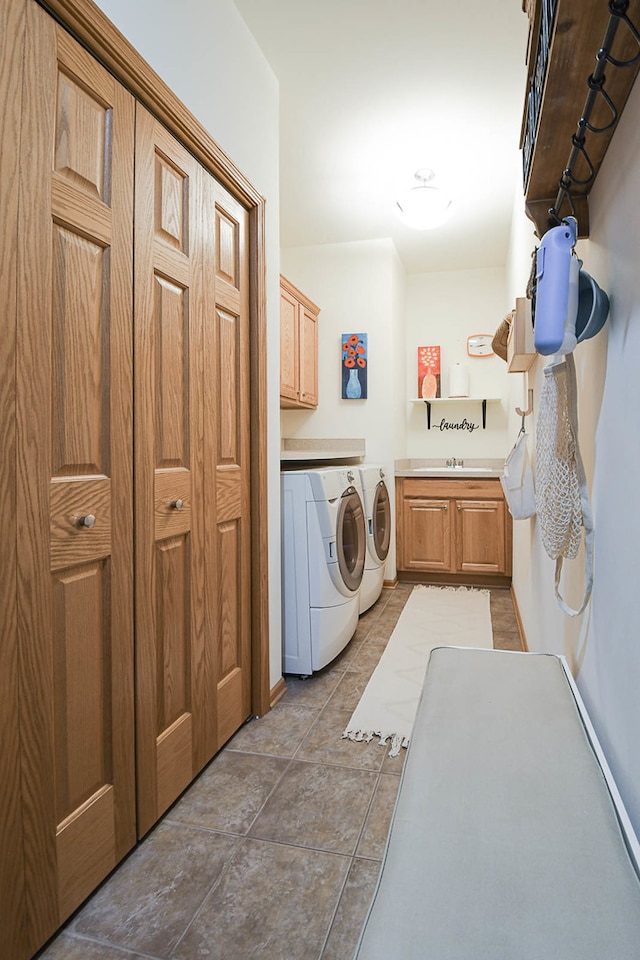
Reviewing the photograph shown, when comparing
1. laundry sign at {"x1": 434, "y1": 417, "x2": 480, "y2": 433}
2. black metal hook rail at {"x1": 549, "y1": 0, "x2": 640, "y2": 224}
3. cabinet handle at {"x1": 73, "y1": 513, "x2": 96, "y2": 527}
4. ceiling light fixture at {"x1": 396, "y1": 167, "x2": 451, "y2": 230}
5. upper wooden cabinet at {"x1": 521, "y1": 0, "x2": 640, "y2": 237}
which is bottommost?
cabinet handle at {"x1": 73, "y1": 513, "x2": 96, "y2": 527}

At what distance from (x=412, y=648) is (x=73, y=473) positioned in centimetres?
230

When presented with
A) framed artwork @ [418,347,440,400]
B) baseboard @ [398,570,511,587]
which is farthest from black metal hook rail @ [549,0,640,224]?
framed artwork @ [418,347,440,400]

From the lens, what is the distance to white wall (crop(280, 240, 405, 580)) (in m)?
4.46

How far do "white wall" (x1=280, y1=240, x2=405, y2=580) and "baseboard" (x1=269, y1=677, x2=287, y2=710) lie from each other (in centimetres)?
213

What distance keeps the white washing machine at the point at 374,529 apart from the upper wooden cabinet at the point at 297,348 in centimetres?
80

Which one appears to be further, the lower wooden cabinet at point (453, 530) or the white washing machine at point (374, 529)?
the lower wooden cabinet at point (453, 530)

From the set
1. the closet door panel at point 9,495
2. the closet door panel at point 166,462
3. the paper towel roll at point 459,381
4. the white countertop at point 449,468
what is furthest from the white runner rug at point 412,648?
the paper towel roll at point 459,381

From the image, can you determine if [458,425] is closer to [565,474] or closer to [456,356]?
[456,356]

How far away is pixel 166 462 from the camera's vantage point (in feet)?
5.46

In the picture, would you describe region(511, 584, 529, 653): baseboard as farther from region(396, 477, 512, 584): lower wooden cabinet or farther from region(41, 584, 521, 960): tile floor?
region(41, 584, 521, 960): tile floor

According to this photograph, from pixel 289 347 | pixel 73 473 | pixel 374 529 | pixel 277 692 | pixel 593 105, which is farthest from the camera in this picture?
pixel 289 347

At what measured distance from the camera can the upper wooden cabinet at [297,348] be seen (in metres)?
3.90

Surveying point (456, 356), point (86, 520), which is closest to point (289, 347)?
point (456, 356)

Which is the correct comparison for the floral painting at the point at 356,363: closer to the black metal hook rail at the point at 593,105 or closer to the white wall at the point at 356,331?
the white wall at the point at 356,331
